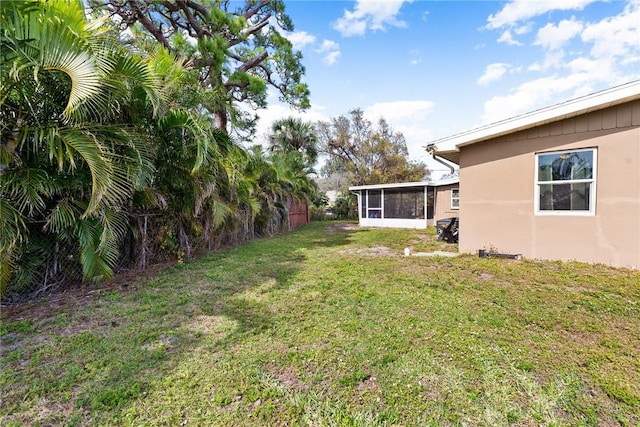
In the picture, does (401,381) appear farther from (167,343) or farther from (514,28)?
(514,28)

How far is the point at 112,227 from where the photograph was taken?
13.3 feet

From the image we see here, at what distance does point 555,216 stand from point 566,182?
2.23 ft

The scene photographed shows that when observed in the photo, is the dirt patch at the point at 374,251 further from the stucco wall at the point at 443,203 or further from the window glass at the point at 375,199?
the window glass at the point at 375,199

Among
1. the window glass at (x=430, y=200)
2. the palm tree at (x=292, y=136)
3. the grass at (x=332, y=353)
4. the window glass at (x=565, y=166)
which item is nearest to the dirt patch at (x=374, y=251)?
the grass at (x=332, y=353)

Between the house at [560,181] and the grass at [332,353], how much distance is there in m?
0.82

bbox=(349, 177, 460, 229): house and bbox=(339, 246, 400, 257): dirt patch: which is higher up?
bbox=(349, 177, 460, 229): house

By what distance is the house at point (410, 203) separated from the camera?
13133 millimetres

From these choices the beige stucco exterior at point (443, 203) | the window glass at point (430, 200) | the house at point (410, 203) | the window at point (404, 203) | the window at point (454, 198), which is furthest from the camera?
the window at point (404, 203)

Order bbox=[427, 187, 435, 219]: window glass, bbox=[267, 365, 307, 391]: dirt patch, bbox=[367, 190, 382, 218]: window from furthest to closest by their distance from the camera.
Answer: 1. bbox=[367, 190, 382, 218]: window
2. bbox=[427, 187, 435, 219]: window glass
3. bbox=[267, 365, 307, 391]: dirt patch

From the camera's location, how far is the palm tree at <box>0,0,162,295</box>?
281 cm

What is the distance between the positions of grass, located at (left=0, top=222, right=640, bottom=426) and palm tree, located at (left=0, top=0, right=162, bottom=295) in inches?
36.1

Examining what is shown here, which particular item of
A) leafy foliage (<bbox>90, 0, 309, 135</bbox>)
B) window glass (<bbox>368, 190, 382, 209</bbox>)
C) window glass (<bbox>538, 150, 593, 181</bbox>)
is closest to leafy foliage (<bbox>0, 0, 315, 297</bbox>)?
leafy foliage (<bbox>90, 0, 309, 135</bbox>)

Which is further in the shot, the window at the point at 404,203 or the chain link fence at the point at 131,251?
the window at the point at 404,203

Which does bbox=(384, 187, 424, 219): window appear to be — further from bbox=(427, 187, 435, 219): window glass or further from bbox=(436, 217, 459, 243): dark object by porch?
bbox=(436, 217, 459, 243): dark object by porch
